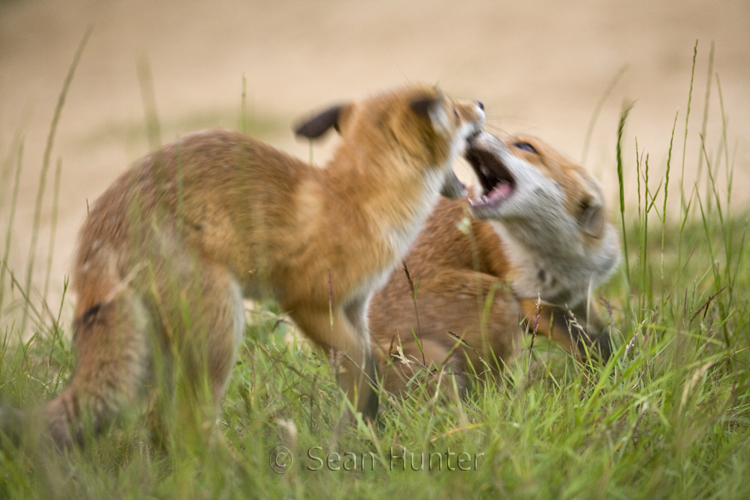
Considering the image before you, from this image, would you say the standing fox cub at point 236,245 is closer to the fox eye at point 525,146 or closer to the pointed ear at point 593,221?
the fox eye at point 525,146

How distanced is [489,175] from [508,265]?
587mm

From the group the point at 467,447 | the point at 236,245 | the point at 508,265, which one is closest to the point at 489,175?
the point at 508,265

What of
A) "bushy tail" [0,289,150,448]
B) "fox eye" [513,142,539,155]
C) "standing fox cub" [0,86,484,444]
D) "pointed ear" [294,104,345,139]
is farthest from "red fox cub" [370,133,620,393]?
"bushy tail" [0,289,150,448]

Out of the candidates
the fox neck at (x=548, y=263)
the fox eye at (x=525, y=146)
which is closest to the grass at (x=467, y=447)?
the fox neck at (x=548, y=263)

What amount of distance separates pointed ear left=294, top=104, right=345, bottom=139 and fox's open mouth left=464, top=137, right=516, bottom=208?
2.69 ft

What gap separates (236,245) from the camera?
2.62 meters

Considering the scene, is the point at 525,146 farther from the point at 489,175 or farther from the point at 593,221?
the point at 593,221

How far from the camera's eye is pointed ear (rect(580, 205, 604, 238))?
3836 mm

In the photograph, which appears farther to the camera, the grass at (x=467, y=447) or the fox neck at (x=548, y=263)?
the fox neck at (x=548, y=263)

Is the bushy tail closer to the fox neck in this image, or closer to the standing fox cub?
the standing fox cub

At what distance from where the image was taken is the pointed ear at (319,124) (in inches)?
130

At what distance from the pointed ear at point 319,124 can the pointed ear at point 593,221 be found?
1632 mm

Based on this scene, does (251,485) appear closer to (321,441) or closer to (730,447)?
(321,441)

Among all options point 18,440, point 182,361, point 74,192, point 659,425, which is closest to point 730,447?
point 659,425
